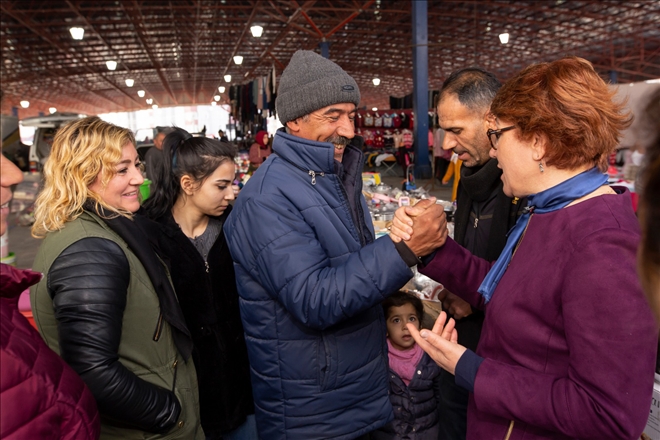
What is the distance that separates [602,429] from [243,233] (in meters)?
1.09

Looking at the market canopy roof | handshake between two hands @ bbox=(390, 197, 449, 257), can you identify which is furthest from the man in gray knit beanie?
the market canopy roof

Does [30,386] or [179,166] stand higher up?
[179,166]

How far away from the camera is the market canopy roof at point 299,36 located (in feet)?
61.0

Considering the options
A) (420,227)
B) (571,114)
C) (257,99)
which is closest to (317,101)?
(420,227)

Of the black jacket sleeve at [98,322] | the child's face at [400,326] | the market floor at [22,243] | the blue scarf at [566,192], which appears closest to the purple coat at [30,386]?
the black jacket sleeve at [98,322]

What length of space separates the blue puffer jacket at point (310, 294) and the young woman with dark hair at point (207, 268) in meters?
0.47

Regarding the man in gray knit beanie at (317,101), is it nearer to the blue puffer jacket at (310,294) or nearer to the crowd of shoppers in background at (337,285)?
the crowd of shoppers in background at (337,285)

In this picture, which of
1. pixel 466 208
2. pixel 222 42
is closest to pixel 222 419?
pixel 466 208

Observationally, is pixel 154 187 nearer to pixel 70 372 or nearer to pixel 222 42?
pixel 70 372

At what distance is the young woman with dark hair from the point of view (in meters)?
2.15

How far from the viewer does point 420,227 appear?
1.51m

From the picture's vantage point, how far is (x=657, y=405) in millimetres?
1283

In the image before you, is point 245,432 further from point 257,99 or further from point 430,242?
point 257,99

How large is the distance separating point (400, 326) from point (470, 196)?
76 centimetres
